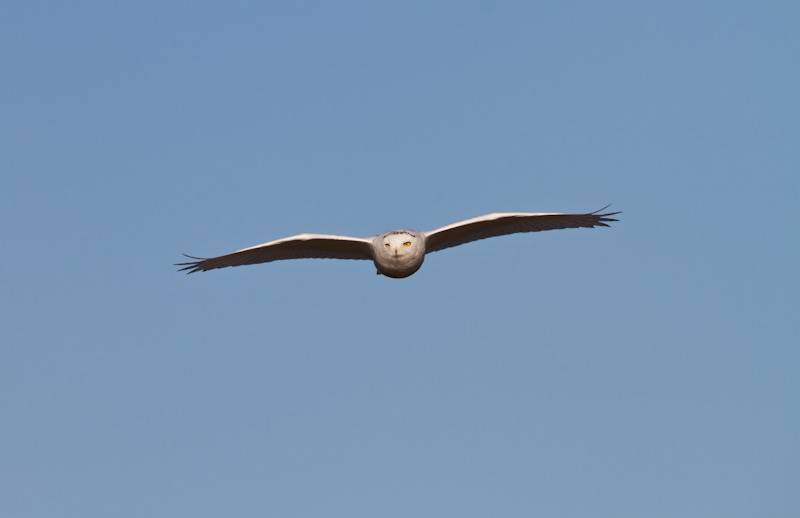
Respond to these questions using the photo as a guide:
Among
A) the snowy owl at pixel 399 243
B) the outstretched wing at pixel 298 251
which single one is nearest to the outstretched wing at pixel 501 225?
the snowy owl at pixel 399 243

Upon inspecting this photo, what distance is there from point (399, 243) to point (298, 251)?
419cm

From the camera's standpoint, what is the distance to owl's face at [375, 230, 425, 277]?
2378 cm

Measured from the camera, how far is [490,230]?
86.3 feet

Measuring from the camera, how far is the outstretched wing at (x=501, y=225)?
25.3m

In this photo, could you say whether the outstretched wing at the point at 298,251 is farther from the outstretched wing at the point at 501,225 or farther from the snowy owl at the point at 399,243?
the outstretched wing at the point at 501,225

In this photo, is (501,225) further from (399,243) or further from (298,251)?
(298,251)

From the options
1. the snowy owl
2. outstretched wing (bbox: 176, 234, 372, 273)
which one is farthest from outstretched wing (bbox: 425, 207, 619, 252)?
outstretched wing (bbox: 176, 234, 372, 273)

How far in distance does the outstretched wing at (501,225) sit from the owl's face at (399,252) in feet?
2.99

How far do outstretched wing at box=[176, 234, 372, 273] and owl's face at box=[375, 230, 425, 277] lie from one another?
1.00 meters

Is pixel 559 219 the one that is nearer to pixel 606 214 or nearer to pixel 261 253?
pixel 606 214

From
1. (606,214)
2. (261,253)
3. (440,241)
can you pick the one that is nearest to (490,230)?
(440,241)

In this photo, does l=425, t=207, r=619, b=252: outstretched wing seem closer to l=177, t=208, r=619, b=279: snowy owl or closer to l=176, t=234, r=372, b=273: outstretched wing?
l=177, t=208, r=619, b=279: snowy owl

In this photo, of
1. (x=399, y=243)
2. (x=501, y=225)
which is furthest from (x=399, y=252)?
(x=501, y=225)

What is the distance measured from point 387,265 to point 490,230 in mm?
3636
